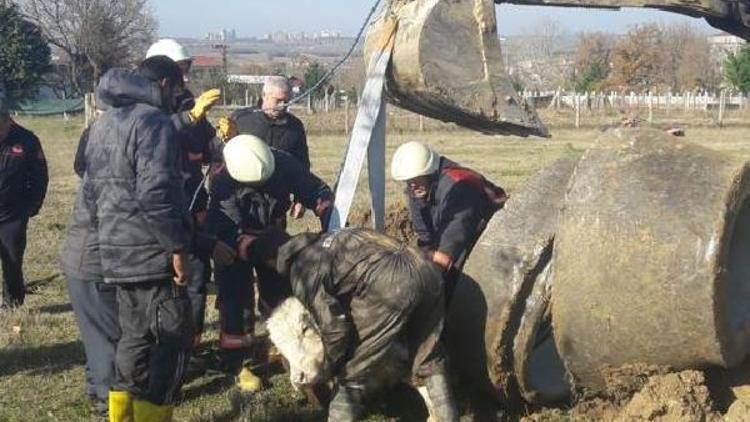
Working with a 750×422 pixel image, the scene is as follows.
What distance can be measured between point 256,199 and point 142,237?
66.0 inches

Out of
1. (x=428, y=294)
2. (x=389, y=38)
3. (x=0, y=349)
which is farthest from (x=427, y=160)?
(x=0, y=349)

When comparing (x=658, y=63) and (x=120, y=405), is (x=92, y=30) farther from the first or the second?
(x=120, y=405)

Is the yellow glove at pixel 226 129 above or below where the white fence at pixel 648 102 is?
above

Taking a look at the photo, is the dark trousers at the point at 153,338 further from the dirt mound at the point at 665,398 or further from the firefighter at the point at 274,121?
the firefighter at the point at 274,121

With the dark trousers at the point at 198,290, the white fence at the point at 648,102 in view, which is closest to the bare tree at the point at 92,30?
the white fence at the point at 648,102

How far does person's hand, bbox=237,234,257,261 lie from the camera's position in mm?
6773

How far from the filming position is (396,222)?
8.32m

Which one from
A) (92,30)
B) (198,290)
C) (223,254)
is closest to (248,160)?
(223,254)

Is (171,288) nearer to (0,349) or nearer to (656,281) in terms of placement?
(656,281)

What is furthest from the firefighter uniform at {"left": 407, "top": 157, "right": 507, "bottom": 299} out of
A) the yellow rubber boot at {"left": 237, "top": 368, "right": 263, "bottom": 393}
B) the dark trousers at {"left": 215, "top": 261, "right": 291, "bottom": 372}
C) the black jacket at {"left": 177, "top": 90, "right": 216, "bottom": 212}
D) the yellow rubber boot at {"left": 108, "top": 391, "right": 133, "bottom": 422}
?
the yellow rubber boot at {"left": 108, "top": 391, "right": 133, "bottom": 422}

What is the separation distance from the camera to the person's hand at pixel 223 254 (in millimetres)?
6492

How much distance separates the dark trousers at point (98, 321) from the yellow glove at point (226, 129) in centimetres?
185

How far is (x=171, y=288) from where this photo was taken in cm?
564

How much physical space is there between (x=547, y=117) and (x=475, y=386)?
34622 mm
